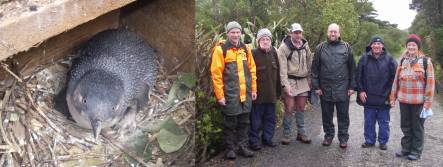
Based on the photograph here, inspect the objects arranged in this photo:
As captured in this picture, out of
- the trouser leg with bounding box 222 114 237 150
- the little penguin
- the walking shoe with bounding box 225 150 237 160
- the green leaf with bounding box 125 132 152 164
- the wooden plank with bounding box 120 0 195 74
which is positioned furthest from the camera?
the walking shoe with bounding box 225 150 237 160

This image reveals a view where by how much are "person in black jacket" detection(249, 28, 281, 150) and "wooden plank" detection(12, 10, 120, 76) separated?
6.43 feet

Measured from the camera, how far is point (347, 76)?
5980mm

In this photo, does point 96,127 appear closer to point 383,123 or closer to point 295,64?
point 295,64

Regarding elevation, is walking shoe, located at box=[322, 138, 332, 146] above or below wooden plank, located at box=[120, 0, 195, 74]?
below

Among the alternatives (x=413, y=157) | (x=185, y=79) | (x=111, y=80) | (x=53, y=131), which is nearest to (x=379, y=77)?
(x=413, y=157)

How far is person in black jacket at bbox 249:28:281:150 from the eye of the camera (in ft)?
18.8

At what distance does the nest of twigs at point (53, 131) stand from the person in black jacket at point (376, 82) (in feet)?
8.88

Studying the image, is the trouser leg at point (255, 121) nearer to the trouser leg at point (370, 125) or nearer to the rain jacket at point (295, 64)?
the rain jacket at point (295, 64)

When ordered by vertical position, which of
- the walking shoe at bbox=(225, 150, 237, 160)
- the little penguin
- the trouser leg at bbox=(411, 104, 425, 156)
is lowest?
the walking shoe at bbox=(225, 150, 237, 160)

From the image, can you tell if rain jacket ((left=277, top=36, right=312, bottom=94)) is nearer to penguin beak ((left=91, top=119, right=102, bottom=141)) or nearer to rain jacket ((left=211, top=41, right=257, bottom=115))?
rain jacket ((left=211, top=41, right=257, bottom=115))

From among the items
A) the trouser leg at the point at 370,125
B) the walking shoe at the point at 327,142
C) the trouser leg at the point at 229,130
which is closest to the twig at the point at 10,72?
the trouser leg at the point at 229,130

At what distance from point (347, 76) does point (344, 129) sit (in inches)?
26.8

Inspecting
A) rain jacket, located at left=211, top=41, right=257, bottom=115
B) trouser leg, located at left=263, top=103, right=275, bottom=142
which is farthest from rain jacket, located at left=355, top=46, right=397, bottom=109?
rain jacket, located at left=211, top=41, right=257, bottom=115

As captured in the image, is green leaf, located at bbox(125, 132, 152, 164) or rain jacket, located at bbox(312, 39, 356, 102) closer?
green leaf, located at bbox(125, 132, 152, 164)
